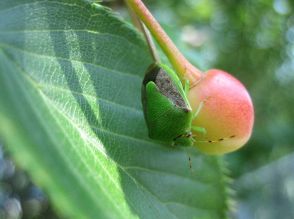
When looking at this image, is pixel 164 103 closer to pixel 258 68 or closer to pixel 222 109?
pixel 222 109

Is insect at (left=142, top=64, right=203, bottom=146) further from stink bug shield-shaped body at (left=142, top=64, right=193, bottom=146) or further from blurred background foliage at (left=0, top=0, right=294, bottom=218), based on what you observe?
blurred background foliage at (left=0, top=0, right=294, bottom=218)

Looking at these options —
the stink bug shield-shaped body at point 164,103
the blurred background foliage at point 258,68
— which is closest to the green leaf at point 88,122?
the stink bug shield-shaped body at point 164,103

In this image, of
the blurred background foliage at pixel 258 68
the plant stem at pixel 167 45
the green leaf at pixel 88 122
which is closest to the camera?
the green leaf at pixel 88 122

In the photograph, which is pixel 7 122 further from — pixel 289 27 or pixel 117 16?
pixel 289 27

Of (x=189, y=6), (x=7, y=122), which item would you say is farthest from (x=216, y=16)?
(x=7, y=122)

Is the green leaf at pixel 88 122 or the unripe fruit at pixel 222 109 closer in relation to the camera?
the green leaf at pixel 88 122

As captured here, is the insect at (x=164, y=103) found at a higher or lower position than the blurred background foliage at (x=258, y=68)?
higher

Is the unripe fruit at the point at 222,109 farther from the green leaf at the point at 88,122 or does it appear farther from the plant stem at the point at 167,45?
the green leaf at the point at 88,122
